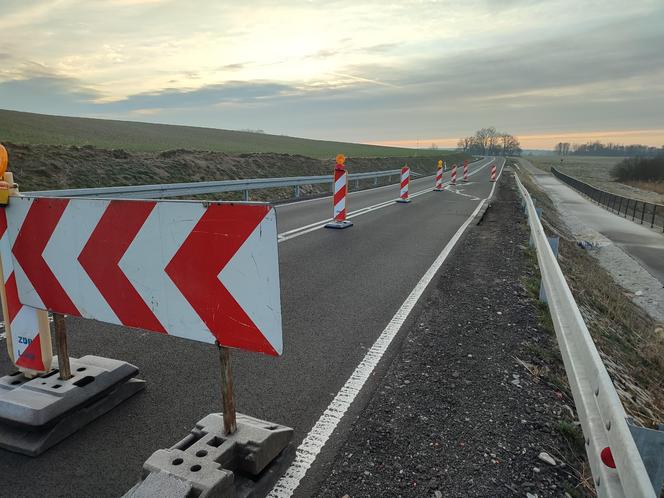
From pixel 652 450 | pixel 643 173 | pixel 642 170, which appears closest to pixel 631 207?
pixel 652 450

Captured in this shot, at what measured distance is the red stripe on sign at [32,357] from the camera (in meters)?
3.15

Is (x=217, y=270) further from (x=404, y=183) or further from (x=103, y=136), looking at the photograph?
(x=103, y=136)

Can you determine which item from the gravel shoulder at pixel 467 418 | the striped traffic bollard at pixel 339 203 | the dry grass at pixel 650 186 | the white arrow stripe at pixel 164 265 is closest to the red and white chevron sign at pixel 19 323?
the white arrow stripe at pixel 164 265

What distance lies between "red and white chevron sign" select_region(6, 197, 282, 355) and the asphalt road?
0.75 meters

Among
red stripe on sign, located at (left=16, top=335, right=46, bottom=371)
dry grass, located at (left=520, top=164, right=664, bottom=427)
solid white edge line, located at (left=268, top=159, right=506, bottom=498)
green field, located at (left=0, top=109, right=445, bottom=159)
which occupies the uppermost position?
green field, located at (left=0, top=109, right=445, bottom=159)

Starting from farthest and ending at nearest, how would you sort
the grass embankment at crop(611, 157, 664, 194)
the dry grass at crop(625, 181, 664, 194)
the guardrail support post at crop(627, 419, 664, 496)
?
the grass embankment at crop(611, 157, 664, 194)
the dry grass at crop(625, 181, 664, 194)
the guardrail support post at crop(627, 419, 664, 496)

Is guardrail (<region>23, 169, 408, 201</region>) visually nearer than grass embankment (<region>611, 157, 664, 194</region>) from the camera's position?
Yes

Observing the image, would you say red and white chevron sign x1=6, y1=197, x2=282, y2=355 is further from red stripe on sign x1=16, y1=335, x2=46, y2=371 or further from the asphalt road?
the asphalt road

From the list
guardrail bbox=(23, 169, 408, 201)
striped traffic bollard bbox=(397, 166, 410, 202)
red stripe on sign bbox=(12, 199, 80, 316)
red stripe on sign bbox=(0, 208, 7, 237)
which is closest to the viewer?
red stripe on sign bbox=(12, 199, 80, 316)

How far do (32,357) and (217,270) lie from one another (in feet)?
5.82

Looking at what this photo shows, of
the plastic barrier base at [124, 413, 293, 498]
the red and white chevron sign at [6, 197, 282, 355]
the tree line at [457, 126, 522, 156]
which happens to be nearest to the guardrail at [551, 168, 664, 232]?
the plastic barrier base at [124, 413, 293, 498]

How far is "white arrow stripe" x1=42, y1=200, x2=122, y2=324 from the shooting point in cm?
279

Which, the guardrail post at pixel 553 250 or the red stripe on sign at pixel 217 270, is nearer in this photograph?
the red stripe on sign at pixel 217 270

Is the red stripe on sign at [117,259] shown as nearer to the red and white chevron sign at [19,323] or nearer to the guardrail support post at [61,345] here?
the guardrail support post at [61,345]
